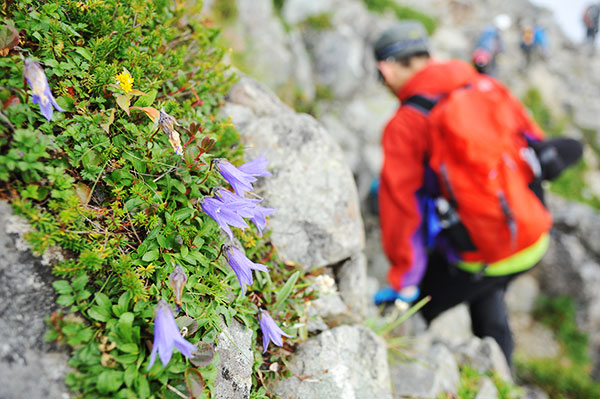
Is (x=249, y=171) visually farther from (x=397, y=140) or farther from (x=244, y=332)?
(x=397, y=140)

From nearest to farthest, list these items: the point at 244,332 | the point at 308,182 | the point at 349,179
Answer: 1. the point at 244,332
2. the point at 308,182
3. the point at 349,179

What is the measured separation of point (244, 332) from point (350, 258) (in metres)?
1.27

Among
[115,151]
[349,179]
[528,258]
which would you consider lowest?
[528,258]

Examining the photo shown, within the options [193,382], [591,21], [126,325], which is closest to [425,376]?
[193,382]

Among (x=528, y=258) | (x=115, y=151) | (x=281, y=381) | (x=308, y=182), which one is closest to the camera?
(x=115, y=151)

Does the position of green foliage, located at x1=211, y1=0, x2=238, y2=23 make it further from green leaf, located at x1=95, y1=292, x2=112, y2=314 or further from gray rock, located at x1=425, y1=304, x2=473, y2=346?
gray rock, located at x1=425, y1=304, x2=473, y2=346

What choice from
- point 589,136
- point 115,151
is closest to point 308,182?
point 115,151

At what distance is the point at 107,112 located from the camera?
5.77 ft

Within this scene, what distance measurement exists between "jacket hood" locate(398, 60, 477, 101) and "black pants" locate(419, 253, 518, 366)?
1.94 m

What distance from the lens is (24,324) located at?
1.40m

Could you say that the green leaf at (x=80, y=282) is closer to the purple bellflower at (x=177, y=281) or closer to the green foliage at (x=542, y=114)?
the purple bellflower at (x=177, y=281)

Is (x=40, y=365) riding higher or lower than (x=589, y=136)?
higher

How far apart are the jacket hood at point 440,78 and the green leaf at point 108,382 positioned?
3.68 meters

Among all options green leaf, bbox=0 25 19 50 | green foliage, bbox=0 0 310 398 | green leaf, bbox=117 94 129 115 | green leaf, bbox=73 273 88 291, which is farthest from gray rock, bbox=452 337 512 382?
green leaf, bbox=0 25 19 50
